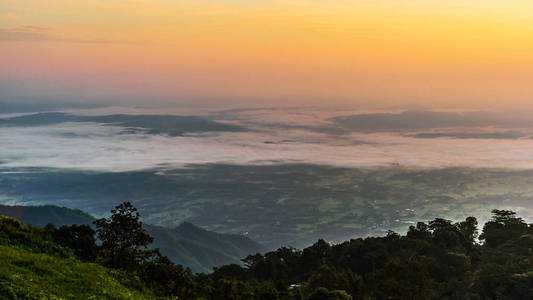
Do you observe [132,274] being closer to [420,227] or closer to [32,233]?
[32,233]

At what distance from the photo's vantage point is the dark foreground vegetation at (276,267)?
81.7 ft

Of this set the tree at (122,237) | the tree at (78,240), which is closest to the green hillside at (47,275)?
the tree at (122,237)

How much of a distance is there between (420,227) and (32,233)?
6969 centimetres

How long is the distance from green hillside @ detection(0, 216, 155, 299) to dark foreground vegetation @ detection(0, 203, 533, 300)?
54mm

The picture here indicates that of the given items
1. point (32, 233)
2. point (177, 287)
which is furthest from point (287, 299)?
point (32, 233)

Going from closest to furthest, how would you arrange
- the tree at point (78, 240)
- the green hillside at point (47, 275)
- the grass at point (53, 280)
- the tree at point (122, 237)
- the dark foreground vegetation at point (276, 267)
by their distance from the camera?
the grass at point (53, 280) < the green hillside at point (47, 275) < the dark foreground vegetation at point (276, 267) < the tree at point (122, 237) < the tree at point (78, 240)

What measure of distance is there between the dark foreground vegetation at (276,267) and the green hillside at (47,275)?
5 cm

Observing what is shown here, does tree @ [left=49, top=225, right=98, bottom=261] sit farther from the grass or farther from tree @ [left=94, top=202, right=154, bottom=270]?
the grass

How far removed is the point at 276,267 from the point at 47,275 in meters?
59.9

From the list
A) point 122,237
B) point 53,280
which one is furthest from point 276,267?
point 53,280

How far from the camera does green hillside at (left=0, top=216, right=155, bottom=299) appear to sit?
21375mm

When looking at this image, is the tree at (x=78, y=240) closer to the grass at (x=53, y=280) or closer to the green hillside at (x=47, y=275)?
the green hillside at (x=47, y=275)

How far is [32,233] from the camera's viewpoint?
1276 inches

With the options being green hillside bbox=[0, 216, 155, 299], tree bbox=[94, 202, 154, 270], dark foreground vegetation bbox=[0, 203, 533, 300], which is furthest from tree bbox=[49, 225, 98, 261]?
green hillside bbox=[0, 216, 155, 299]
